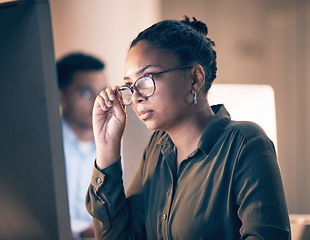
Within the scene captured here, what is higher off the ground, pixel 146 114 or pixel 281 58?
Answer: pixel 281 58

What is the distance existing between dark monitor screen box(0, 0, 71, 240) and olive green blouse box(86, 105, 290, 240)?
33 cm

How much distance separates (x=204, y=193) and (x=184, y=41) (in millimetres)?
402

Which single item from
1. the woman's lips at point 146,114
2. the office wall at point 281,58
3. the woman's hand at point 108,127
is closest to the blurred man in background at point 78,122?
the office wall at point 281,58

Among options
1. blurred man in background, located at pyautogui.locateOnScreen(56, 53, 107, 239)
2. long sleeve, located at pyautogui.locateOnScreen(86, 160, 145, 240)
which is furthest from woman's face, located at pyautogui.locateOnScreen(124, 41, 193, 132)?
blurred man in background, located at pyautogui.locateOnScreen(56, 53, 107, 239)

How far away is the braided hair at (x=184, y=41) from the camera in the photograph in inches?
34.6

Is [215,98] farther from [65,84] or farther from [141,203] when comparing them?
[65,84]

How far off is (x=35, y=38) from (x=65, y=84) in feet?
6.13

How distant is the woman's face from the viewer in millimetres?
Answer: 861

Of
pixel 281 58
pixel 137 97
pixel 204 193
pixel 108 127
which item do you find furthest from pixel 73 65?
pixel 204 193

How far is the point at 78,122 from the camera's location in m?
2.42

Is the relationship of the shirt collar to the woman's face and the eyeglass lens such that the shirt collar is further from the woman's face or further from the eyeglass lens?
the eyeglass lens

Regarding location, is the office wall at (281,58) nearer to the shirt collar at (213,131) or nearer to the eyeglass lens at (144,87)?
the shirt collar at (213,131)

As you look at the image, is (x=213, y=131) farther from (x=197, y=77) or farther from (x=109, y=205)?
(x=109, y=205)

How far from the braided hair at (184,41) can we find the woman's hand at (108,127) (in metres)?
0.18
